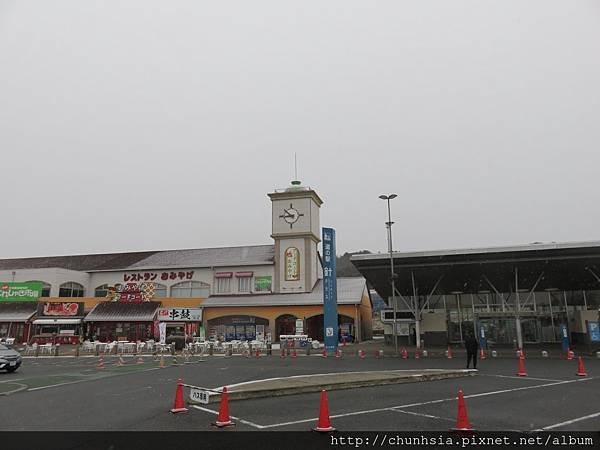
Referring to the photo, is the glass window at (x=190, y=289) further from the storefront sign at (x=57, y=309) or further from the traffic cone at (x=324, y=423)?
the traffic cone at (x=324, y=423)

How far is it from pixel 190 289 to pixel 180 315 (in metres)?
4.21

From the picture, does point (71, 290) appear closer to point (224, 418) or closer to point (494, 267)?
point (494, 267)

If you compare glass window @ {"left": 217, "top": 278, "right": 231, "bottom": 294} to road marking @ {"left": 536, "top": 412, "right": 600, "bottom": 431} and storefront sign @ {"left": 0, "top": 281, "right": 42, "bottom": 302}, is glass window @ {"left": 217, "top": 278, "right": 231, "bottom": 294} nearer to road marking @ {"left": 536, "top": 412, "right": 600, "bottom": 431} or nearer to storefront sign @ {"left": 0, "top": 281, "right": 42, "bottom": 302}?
storefront sign @ {"left": 0, "top": 281, "right": 42, "bottom": 302}

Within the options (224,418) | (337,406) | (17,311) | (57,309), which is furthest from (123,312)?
(224,418)

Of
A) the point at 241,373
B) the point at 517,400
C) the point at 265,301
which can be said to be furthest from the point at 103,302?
the point at 517,400

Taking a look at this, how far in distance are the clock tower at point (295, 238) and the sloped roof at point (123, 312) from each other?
39.9 ft

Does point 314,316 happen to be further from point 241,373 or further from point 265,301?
point 241,373

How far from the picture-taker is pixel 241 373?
18.9 metres

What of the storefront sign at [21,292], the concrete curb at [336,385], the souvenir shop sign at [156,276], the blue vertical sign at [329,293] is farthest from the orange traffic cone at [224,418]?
the storefront sign at [21,292]

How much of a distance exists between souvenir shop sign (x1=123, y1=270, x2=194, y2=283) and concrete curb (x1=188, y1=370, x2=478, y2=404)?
A: 36980 millimetres

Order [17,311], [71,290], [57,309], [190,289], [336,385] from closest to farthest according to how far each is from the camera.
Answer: [336,385] → [17,311] → [57,309] → [190,289] → [71,290]

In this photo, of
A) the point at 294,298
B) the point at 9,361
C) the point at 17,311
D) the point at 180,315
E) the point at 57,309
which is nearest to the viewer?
the point at 9,361

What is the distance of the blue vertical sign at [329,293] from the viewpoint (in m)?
31.9

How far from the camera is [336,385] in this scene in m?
13.5
